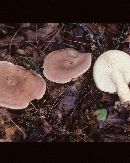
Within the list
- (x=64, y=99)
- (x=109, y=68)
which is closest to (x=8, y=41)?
(x=64, y=99)

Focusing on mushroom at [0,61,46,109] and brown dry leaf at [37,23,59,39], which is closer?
mushroom at [0,61,46,109]

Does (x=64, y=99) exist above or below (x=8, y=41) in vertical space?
below

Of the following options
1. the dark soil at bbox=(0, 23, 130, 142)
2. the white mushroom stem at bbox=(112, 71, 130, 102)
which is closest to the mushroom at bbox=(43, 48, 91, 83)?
the dark soil at bbox=(0, 23, 130, 142)

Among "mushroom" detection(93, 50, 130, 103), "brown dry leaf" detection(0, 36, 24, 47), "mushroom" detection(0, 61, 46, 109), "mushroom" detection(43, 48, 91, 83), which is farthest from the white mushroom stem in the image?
"brown dry leaf" detection(0, 36, 24, 47)

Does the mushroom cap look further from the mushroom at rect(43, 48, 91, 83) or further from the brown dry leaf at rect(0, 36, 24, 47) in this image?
the brown dry leaf at rect(0, 36, 24, 47)

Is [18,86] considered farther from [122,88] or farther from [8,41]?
[122,88]

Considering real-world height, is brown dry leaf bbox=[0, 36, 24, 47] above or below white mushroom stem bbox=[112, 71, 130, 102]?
above
